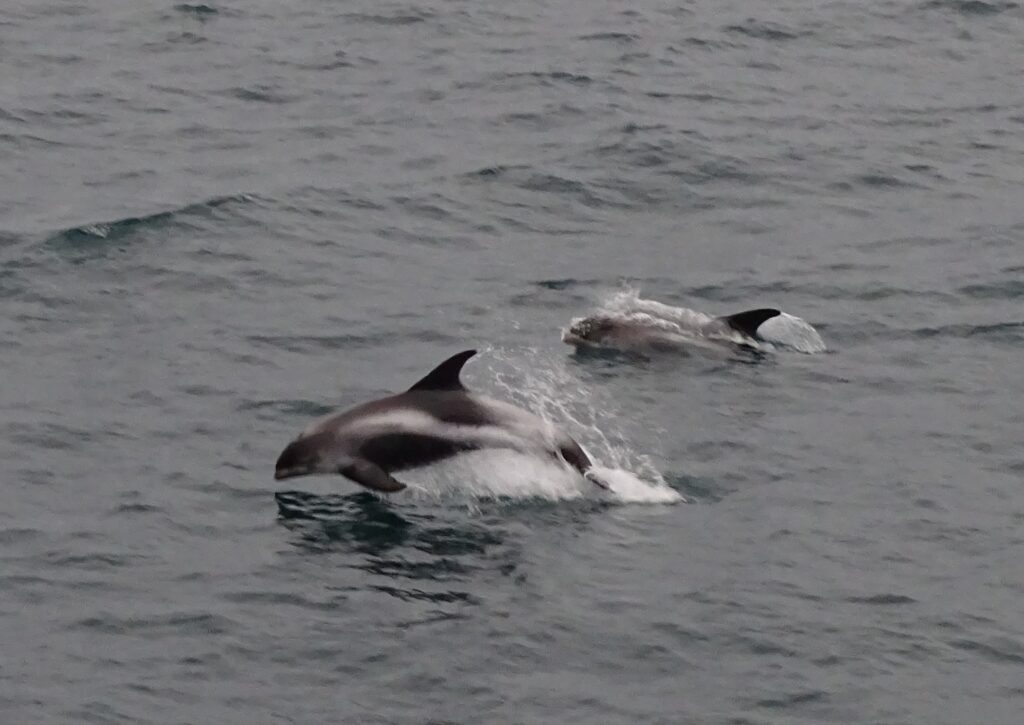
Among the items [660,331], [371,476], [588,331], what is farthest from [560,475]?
[660,331]

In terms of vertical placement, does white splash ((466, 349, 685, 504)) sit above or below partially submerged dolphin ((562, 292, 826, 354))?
below

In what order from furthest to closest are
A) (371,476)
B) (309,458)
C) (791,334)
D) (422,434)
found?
(791,334) < (422,434) < (309,458) < (371,476)

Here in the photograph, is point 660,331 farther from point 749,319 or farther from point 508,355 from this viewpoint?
point 508,355

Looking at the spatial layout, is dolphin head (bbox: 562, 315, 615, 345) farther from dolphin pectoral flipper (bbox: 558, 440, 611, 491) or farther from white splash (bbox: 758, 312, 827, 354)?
dolphin pectoral flipper (bbox: 558, 440, 611, 491)

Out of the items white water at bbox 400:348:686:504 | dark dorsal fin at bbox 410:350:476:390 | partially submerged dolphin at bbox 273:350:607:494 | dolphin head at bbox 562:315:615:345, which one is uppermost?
dark dorsal fin at bbox 410:350:476:390

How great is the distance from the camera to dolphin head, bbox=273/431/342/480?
17906 mm

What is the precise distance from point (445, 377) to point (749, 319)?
5.21 metres

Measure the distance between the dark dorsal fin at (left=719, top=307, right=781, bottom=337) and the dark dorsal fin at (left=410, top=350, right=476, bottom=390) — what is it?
4.99 metres

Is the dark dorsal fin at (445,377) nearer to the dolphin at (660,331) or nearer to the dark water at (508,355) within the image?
the dark water at (508,355)

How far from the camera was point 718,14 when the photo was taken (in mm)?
36969

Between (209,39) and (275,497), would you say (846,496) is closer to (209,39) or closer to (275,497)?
(275,497)

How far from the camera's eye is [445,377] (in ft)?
59.9

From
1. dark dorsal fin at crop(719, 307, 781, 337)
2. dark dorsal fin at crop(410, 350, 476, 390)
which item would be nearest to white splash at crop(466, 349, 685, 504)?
dark dorsal fin at crop(410, 350, 476, 390)

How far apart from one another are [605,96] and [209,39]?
23.2ft
